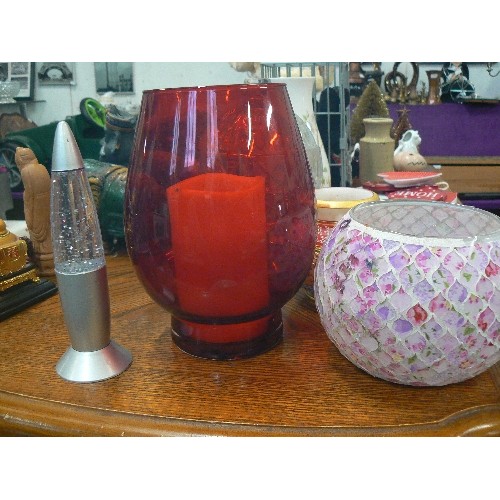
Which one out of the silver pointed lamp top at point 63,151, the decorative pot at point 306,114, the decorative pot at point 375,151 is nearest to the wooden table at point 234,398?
the silver pointed lamp top at point 63,151

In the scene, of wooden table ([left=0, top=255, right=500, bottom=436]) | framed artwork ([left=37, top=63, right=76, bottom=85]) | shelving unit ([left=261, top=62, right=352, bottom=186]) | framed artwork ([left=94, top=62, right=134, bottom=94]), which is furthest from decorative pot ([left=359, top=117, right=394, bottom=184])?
framed artwork ([left=37, top=63, right=76, bottom=85])

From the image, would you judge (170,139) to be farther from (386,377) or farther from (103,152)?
(103,152)

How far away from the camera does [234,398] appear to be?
36 cm

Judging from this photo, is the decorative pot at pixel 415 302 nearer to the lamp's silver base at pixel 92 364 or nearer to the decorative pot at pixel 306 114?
the lamp's silver base at pixel 92 364

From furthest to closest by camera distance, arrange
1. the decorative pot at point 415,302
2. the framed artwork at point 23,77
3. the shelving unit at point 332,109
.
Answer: the framed artwork at point 23,77
the shelving unit at point 332,109
the decorative pot at point 415,302

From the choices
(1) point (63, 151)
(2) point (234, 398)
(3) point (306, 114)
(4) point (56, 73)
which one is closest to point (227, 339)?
(2) point (234, 398)

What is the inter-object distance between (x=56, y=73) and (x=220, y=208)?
6.50 feet

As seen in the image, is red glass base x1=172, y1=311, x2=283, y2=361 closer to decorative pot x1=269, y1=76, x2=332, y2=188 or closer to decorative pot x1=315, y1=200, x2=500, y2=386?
decorative pot x1=315, y1=200, x2=500, y2=386

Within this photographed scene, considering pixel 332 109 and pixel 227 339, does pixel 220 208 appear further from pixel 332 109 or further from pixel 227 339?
pixel 332 109

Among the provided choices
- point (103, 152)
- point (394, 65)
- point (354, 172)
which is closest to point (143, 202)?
point (103, 152)

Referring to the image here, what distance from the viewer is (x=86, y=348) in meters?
0.40

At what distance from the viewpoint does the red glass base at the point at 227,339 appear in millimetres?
410

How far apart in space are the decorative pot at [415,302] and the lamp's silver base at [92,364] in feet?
0.54

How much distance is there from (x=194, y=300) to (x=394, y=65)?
3.13 metres
